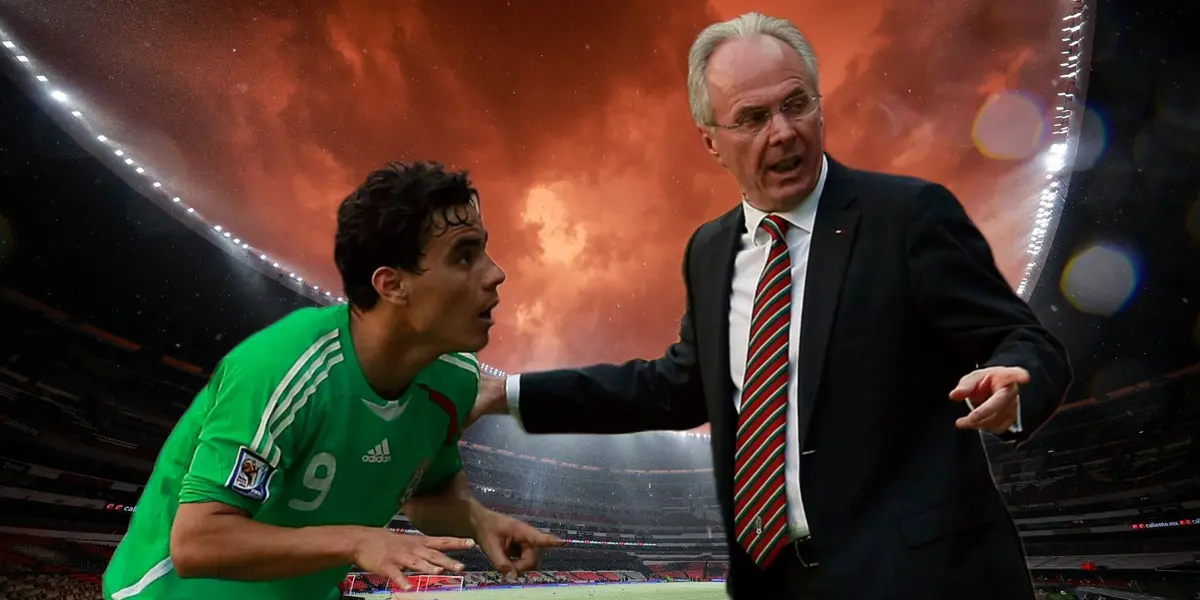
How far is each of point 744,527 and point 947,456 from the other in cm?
61

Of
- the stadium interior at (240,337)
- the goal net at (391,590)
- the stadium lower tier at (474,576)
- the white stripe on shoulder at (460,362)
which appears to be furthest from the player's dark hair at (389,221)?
the goal net at (391,590)

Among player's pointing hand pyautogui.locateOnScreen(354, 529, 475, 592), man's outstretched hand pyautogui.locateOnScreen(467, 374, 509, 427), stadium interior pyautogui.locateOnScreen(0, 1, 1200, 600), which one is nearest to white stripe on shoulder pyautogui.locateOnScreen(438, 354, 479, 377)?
man's outstretched hand pyautogui.locateOnScreen(467, 374, 509, 427)

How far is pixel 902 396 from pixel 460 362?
6.26ft

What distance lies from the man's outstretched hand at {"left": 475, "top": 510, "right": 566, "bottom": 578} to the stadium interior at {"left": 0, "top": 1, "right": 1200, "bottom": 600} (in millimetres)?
15375

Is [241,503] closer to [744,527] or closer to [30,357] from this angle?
[744,527]

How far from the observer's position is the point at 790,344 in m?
2.08

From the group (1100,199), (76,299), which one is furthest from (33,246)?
(1100,199)

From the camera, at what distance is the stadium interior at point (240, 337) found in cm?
1659

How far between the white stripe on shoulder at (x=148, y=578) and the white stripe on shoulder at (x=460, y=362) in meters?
1.26

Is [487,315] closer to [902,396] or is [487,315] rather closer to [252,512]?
[252,512]

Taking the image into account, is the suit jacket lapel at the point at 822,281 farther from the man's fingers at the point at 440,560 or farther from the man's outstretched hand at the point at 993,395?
the man's fingers at the point at 440,560

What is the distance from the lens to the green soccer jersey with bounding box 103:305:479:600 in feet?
7.29

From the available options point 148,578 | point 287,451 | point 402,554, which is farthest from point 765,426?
point 148,578

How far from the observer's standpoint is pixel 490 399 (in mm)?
3023
